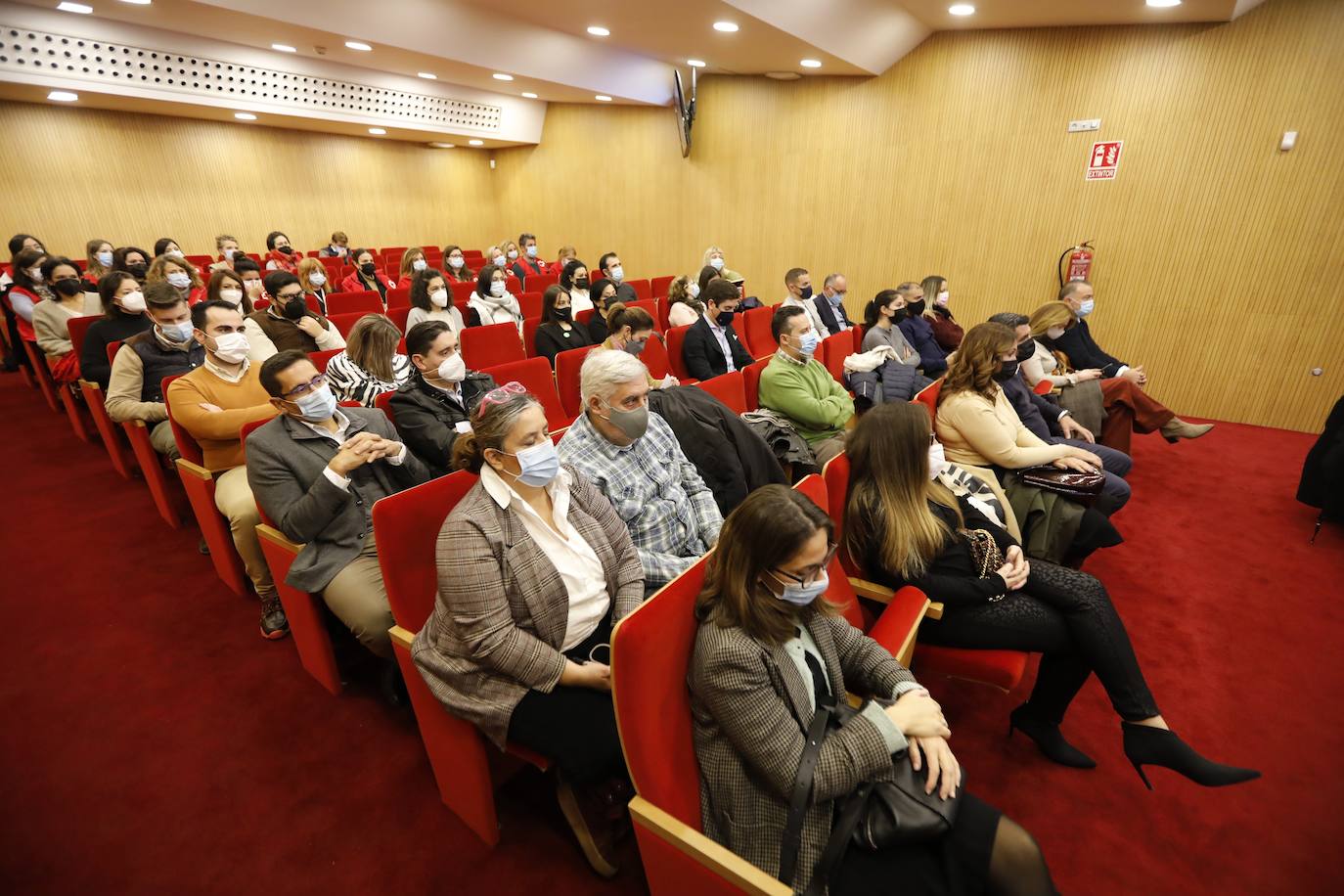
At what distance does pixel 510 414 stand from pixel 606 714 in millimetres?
804

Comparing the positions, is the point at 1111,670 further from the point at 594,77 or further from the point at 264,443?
the point at 594,77

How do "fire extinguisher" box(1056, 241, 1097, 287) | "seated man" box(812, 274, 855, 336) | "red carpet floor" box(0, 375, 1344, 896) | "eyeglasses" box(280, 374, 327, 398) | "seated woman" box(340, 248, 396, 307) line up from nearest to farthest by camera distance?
"red carpet floor" box(0, 375, 1344, 896)
"eyeglasses" box(280, 374, 327, 398)
"seated man" box(812, 274, 855, 336)
"fire extinguisher" box(1056, 241, 1097, 287)
"seated woman" box(340, 248, 396, 307)

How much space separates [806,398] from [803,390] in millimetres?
53

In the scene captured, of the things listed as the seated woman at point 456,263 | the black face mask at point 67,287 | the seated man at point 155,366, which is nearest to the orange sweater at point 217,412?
the seated man at point 155,366

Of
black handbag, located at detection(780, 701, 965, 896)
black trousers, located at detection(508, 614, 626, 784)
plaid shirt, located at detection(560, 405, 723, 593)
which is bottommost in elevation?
black trousers, located at detection(508, 614, 626, 784)

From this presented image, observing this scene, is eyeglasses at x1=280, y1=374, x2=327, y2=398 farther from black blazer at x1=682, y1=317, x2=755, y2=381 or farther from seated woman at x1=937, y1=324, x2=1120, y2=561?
seated woman at x1=937, y1=324, x2=1120, y2=561

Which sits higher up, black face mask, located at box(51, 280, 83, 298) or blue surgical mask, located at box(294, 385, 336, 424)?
black face mask, located at box(51, 280, 83, 298)

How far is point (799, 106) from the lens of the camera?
7750mm

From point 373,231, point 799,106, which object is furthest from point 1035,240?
point 373,231

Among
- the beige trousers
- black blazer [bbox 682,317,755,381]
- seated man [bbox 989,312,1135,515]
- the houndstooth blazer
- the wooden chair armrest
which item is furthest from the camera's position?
black blazer [bbox 682,317,755,381]

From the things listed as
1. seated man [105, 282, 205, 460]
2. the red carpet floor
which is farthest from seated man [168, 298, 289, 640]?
seated man [105, 282, 205, 460]

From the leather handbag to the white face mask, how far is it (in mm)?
3485

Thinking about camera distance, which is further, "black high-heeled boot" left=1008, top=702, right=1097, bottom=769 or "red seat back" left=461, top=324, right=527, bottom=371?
"red seat back" left=461, top=324, right=527, bottom=371

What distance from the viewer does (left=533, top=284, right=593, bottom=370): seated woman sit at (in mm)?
4363
